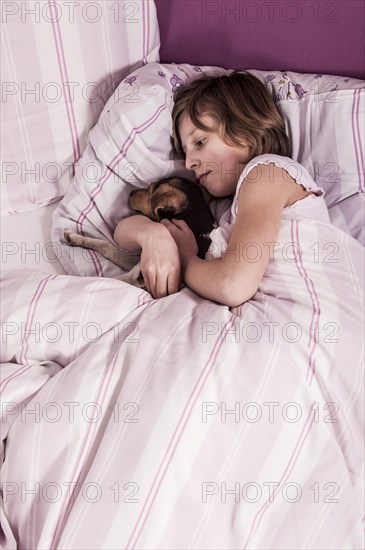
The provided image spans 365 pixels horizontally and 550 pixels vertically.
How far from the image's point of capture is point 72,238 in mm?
1513

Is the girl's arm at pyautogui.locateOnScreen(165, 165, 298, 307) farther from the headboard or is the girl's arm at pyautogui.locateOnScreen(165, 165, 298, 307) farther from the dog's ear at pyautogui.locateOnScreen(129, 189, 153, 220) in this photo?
the headboard

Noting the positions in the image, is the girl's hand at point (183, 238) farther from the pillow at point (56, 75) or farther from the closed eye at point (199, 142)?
the pillow at point (56, 75)

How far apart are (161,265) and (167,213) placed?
176 mm

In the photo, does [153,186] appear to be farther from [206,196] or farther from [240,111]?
[240,111]

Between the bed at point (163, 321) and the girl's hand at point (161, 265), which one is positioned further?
the girl's hand at point (161, 265)

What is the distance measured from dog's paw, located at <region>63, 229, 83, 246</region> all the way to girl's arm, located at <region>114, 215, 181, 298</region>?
16cm

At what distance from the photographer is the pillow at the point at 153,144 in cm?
149

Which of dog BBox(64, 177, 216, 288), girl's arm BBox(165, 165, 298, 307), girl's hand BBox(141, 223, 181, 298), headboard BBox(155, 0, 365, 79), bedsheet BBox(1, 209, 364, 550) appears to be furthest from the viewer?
headboard BBox(155, 0, 365, 79)

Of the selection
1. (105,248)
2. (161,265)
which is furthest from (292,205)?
(105,248)

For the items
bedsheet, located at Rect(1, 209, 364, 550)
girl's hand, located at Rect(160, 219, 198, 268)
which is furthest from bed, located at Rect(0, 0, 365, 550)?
girl's hand, located at Rect(160, 219, 198, 268)

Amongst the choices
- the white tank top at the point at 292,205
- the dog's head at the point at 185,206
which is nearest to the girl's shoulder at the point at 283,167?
the white tank top at the point at 292,205

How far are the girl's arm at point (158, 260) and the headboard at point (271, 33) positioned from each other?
1.72ft

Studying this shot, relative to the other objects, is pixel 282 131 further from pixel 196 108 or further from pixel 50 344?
pixel 50 344

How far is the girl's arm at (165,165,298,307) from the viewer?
48.5 inches
